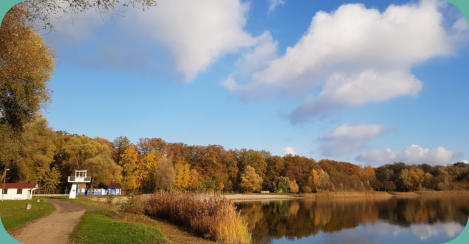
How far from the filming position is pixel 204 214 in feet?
37.6

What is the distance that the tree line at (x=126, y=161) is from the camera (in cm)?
857

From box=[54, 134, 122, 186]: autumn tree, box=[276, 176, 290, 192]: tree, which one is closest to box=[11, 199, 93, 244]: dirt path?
box=[54, 134, 122, 186]: autumn tree

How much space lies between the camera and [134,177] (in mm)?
43375

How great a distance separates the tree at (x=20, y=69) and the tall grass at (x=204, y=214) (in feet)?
23.7

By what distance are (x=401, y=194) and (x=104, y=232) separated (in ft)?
248

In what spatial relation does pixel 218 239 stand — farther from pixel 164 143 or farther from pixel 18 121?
pixel 164 143

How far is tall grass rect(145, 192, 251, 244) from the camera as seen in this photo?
10.1 metres

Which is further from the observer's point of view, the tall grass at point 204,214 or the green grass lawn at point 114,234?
the tall grass at point 204,214

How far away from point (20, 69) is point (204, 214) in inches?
307

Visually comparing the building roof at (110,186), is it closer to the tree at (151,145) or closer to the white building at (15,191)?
the tree at (151,145)

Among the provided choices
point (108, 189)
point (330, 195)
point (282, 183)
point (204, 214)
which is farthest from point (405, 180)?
point (204, 214)

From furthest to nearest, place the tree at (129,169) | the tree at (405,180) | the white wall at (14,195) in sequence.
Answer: the tree at (405,180) < the tree at (129,169) < the white wall at (14,195)

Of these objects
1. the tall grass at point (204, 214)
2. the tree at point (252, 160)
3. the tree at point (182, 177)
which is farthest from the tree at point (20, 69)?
the tree at point (252, 160)

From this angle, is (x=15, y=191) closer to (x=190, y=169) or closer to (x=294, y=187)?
(x=190, y=169)
